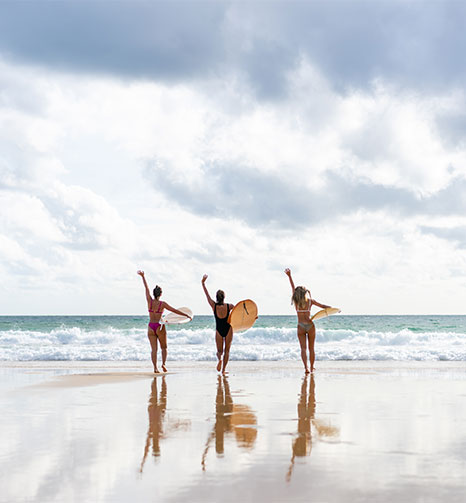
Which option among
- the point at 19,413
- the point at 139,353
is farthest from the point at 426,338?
the point at 19,413

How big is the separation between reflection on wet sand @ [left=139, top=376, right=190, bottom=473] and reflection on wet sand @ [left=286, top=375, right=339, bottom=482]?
141cm

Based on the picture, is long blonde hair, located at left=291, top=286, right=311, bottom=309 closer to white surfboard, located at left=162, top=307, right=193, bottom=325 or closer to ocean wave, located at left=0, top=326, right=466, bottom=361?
white surfboard, located at left=162, top=307, right=193, bottom=325

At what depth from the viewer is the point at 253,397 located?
33.3ft

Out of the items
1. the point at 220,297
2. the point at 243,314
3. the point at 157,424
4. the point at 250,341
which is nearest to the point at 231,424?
the point at 157,424

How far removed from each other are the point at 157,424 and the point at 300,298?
22.6 ft

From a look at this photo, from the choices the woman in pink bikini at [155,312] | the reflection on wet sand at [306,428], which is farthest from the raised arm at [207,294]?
the reflection on wet sand at [306,428]

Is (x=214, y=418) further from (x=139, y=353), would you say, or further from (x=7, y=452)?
(x=139, y=353)

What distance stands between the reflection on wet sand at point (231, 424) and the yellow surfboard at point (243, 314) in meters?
5.92

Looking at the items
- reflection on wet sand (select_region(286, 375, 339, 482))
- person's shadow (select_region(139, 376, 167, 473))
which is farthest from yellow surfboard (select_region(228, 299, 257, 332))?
reflection on wet sand (select_region(286, 375, 339, 482))

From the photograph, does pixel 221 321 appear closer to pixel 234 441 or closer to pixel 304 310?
pixel 304 310

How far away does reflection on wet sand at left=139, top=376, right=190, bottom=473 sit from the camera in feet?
21.0

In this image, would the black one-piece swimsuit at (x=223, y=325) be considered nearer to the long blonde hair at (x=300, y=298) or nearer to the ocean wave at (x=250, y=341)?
the long blonde hair at (x=300, y=298)

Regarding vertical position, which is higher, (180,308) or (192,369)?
(180,308)

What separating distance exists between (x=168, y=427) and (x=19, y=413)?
2486 millimetres
